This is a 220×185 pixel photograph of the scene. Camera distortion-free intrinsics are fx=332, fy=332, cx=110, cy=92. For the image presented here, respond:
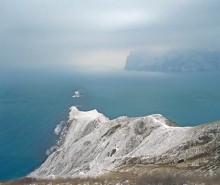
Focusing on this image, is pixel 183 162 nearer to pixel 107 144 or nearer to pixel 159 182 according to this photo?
Result: pixel 159 182

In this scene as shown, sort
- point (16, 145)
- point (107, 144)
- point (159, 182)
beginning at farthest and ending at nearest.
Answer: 1. point (16, 145)
2. point (107, 144)
3. point (159, 182)

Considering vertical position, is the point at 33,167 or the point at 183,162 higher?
the point at 183,162

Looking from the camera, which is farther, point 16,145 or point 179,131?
point 16,145

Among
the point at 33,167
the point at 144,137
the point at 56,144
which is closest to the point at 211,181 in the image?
the point at 144,137

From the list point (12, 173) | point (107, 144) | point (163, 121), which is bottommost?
point (12, 173)

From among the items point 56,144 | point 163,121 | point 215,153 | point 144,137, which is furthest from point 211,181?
point 56,144

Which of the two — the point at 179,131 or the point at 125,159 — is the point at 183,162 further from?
the point at 179,131

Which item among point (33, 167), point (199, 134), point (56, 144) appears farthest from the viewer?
point (56, 144)
